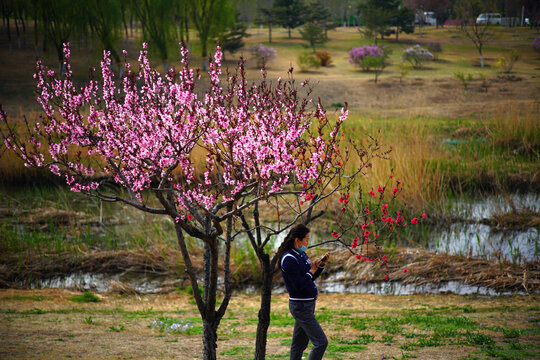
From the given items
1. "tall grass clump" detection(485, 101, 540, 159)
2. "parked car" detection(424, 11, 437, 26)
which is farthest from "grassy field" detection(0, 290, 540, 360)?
"parked car" detection(424, 11, 437, 26)

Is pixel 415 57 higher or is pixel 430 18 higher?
pixel 430 18

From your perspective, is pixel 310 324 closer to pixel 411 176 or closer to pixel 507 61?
pixel 411 176

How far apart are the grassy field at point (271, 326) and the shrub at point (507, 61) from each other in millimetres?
28216

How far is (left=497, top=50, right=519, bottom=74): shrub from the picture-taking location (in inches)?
1315

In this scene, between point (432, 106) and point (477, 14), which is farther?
point (477, 14)

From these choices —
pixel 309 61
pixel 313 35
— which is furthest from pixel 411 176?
Result: pixel 313 35

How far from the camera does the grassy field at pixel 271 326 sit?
5945 mm

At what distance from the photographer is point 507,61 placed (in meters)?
34.2

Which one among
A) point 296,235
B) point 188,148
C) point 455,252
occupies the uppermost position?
point 188,148

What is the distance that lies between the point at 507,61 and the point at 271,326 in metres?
31.8

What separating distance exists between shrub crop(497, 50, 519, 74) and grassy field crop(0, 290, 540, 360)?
28.2 meters

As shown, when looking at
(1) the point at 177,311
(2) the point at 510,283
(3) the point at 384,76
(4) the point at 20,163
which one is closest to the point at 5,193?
(4) the point at 20,163

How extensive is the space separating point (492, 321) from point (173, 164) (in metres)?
4.58

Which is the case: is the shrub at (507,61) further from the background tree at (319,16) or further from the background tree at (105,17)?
the background tree at (105,17)
